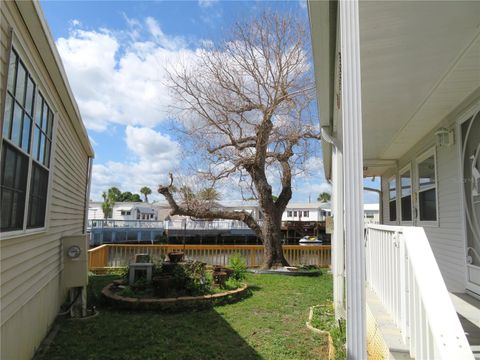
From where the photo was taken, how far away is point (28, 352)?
4.48 meters

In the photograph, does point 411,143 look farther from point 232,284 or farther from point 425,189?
point 232,284

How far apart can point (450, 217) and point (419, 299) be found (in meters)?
3.59

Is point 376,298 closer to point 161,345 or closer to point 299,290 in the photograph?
point 161,345

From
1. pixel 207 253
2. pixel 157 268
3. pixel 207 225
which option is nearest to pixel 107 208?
pixel 207 225

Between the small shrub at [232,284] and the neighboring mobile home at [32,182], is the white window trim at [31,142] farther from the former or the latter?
the small shrub at [232,284]

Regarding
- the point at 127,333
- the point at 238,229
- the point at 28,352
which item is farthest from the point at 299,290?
the point at 238,229

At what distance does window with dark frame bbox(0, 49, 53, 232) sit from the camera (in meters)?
3.49

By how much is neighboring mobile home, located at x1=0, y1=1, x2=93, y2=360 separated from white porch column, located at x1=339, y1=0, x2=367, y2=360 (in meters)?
2.71

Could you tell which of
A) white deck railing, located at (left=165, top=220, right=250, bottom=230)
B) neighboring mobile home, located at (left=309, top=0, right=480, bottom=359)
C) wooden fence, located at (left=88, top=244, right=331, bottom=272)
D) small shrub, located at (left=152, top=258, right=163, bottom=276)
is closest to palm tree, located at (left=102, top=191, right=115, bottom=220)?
white deck railing, located at (left=165, top=220, right=250, bottom=230)

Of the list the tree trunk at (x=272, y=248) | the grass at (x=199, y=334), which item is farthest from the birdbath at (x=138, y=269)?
the tree trunk at (x=272, y=248)

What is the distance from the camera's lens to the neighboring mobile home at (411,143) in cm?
240

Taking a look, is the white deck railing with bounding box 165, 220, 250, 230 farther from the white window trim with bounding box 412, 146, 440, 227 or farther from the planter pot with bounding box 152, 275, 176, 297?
the white window trim with bounding box 412, 146, 440, 227

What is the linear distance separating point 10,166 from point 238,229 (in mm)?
34059

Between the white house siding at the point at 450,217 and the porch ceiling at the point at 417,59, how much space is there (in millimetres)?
393
